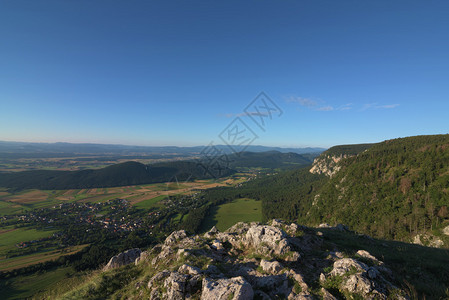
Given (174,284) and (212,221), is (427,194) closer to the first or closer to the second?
(174,284)

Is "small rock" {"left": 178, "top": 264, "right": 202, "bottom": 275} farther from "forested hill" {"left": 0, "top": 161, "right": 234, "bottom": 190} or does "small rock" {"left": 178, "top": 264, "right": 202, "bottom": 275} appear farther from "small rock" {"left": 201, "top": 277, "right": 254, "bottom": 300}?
"forested hill" {"left": 0, "top": 161, "right": 234, "bottom": 190}

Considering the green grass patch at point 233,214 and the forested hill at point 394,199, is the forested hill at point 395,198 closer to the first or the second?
the forested hill at point 394,199

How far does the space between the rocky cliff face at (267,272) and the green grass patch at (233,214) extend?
7329cm

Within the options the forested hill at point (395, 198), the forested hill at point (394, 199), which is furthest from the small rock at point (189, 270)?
the forested hill at point (395, 198)

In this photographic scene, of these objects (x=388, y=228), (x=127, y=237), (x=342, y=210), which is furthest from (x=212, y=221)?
(x=388, y=228)

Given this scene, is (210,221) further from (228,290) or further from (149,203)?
(228,290)

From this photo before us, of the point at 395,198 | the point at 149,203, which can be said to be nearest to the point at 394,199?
the point at 395,198

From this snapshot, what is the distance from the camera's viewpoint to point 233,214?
104250 millimetres

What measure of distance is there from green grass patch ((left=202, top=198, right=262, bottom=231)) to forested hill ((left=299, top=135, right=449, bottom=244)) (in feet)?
94.7

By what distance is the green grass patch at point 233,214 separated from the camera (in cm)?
8956

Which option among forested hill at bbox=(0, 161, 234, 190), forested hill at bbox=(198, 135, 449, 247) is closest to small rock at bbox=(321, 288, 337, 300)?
forested hill at bbox=(198, 135, 449, 247)

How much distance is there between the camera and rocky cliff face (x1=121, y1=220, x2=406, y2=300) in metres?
7.27

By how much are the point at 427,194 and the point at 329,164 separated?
433 ft

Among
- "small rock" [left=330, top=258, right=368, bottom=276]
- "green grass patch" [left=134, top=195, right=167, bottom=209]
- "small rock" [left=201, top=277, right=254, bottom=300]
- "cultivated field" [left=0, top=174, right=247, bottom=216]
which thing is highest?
"small rock" [left=330, top=258, right=368, bottom=276]
